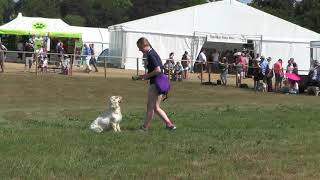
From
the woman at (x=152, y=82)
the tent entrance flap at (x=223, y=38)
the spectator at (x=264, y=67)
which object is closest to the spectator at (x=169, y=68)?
the spectator at (x=264, y=67)

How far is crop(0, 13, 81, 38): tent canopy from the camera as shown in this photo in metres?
43.4

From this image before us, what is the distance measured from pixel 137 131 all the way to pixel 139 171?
4038 millimetres

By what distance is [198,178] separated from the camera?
664 cm

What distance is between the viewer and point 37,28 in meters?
43.9

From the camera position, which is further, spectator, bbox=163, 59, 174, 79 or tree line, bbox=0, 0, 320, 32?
tree line, bbox=0, 0, 320, 32

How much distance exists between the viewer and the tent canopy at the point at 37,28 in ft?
143

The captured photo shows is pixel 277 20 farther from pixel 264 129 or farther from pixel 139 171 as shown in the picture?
pixel 139 171

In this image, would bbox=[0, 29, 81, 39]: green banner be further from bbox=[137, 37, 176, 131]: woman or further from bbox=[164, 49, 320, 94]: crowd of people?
bbox=[137, 37, 176, 131]: woman

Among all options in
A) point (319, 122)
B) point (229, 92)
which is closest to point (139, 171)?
point (319, 122)

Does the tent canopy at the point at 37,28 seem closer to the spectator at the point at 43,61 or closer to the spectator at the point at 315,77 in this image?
the spectator at the point at 43,61

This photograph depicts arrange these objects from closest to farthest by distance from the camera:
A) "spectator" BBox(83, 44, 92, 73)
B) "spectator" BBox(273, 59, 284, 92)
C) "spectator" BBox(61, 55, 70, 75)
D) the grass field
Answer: the grass field
"spectator" BBox(273, 59, 284, 92)
"spectator" BBox(61, 55, 70, 75)
"spectator" BBox(83, 44, 92, 73)

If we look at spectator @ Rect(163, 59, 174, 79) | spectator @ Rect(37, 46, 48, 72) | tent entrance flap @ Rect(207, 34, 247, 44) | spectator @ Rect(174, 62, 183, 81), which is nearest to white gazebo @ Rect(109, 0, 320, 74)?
tent entrance flap @ Rect(207, 34, 247, 44)

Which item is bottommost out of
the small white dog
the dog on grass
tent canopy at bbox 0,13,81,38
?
the dog on grass

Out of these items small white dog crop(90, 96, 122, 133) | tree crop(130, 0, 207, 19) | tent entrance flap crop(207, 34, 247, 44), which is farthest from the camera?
tree crop(130, 0, 207, 19)
